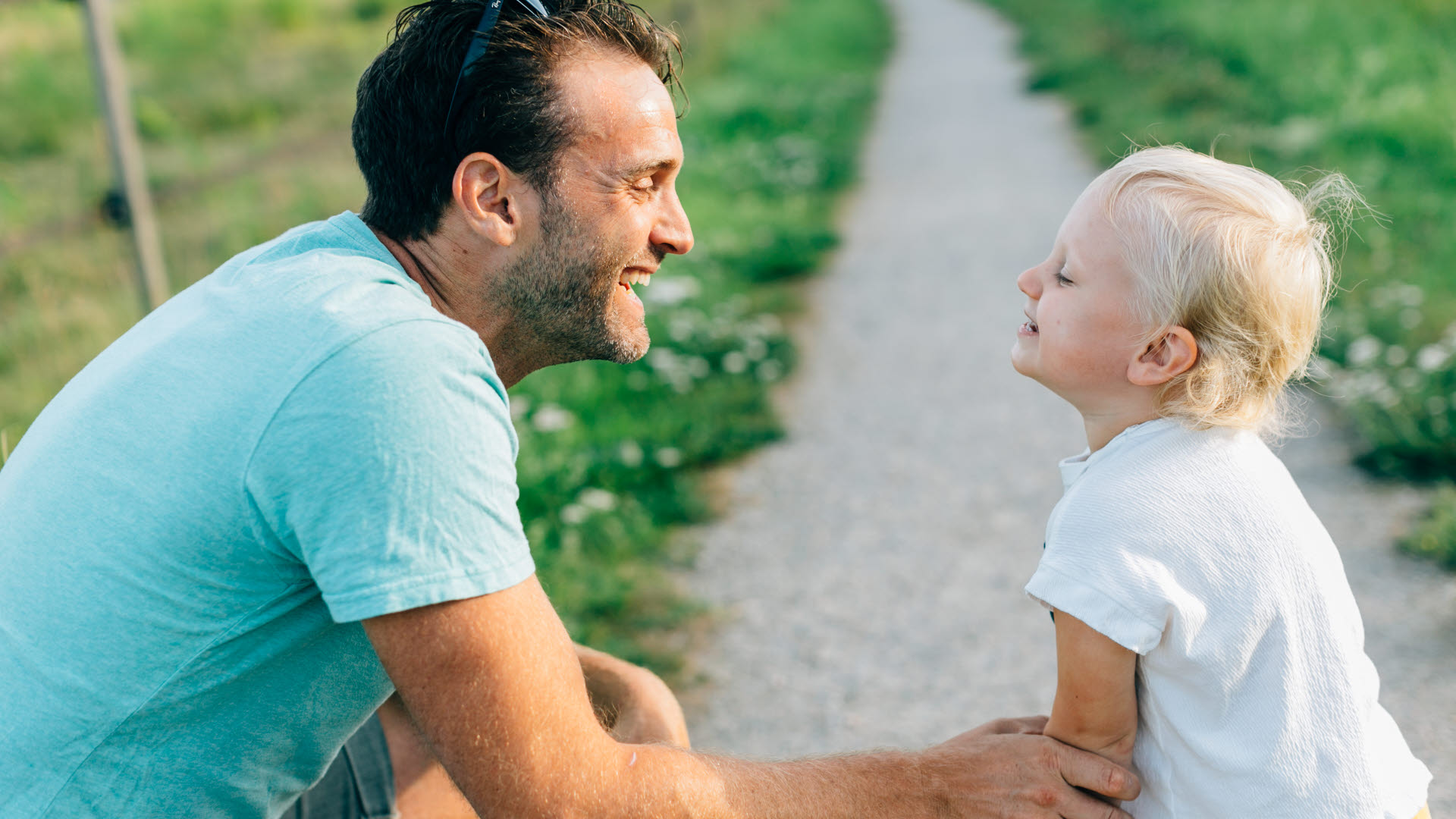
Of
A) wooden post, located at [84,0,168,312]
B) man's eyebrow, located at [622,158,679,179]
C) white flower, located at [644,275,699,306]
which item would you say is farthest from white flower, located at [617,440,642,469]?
man's eyebrow, located at [622,158,679,179]

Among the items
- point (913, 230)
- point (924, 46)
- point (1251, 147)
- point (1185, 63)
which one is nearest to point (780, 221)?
point (913, 230)

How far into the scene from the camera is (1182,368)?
5.36ft

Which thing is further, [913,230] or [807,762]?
[913,230]

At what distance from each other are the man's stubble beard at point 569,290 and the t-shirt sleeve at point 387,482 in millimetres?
478

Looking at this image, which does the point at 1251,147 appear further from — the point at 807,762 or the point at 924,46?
the point at 924,46

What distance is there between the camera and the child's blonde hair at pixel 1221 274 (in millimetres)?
1604

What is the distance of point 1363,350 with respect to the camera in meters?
4.70

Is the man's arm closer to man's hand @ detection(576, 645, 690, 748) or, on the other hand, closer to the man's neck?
man's hand @ detection(576, 645, 690, 748)

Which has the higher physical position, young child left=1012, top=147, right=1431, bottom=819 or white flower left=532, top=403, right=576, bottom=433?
young child left=1012, top=147, right=1431, bottom=819

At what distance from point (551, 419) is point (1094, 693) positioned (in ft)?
10.5

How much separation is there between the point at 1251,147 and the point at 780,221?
339cm

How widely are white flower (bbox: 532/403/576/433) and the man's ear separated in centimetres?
269

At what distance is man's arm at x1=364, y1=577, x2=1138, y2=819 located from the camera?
1.39 meters

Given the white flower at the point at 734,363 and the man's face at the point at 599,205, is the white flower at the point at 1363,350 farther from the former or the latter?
the man's face at the point at 599,205
